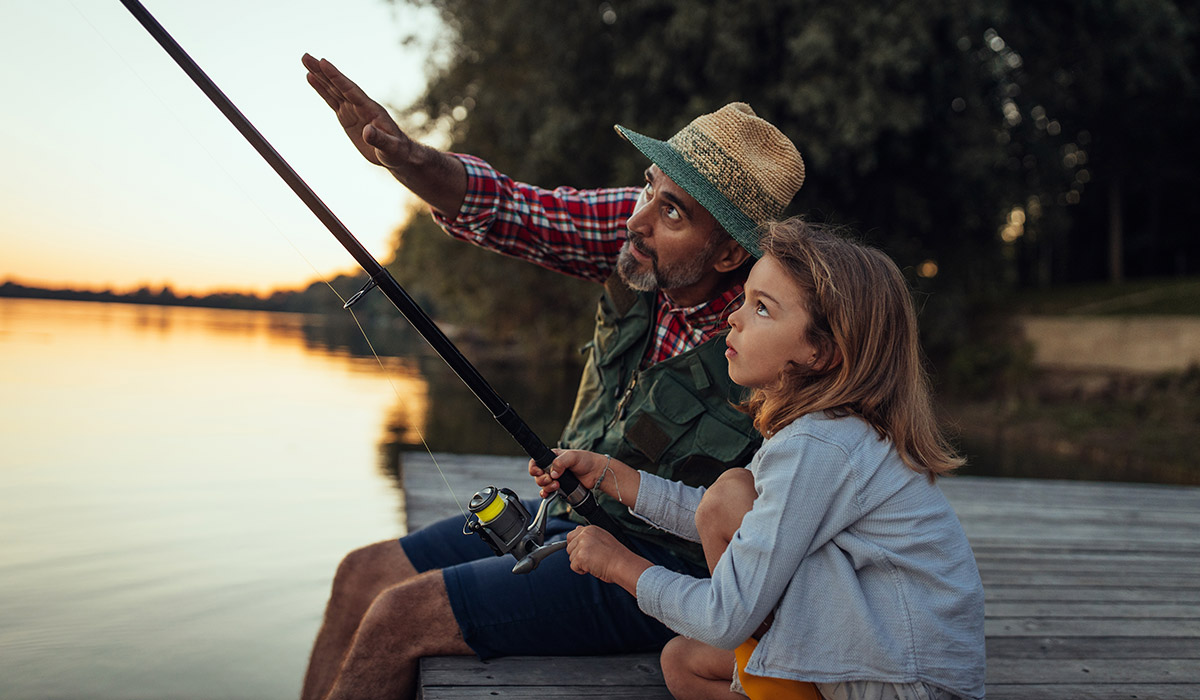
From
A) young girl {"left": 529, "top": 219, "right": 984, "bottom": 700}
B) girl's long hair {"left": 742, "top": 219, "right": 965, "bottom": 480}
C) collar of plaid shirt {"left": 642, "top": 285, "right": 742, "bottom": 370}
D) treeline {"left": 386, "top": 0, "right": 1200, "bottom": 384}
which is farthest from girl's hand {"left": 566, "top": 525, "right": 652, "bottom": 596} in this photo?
treeline {"left": 386, "top": 0, "right": 1200, "bottom": 384}

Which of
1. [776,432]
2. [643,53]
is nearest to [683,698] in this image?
[776,432]

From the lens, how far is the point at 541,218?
8.16ft

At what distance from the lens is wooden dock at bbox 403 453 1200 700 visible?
7.07 ft

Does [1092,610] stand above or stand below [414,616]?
below

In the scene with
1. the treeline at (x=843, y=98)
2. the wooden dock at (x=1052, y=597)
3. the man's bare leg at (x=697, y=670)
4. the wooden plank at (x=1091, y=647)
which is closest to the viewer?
the man's bare leg at (x=697, y=670)

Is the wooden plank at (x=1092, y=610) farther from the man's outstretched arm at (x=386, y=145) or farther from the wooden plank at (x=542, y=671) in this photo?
the man's outstretched arm at (x=386, y=145)

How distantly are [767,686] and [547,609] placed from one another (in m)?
0.64

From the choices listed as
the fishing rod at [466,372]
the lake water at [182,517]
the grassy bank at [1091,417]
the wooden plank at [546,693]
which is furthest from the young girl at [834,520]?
the grassy bank at [1091,417]

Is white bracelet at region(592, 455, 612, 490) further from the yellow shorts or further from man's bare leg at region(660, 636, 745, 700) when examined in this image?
the yellow shorts

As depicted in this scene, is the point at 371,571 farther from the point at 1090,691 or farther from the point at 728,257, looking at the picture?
the point at 1090,691

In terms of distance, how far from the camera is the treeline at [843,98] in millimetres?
11055

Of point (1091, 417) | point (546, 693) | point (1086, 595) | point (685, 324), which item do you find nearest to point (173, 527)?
point (546, 693)

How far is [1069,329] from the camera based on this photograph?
15.3 m

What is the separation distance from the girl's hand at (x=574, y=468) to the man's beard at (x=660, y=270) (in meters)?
0.46
